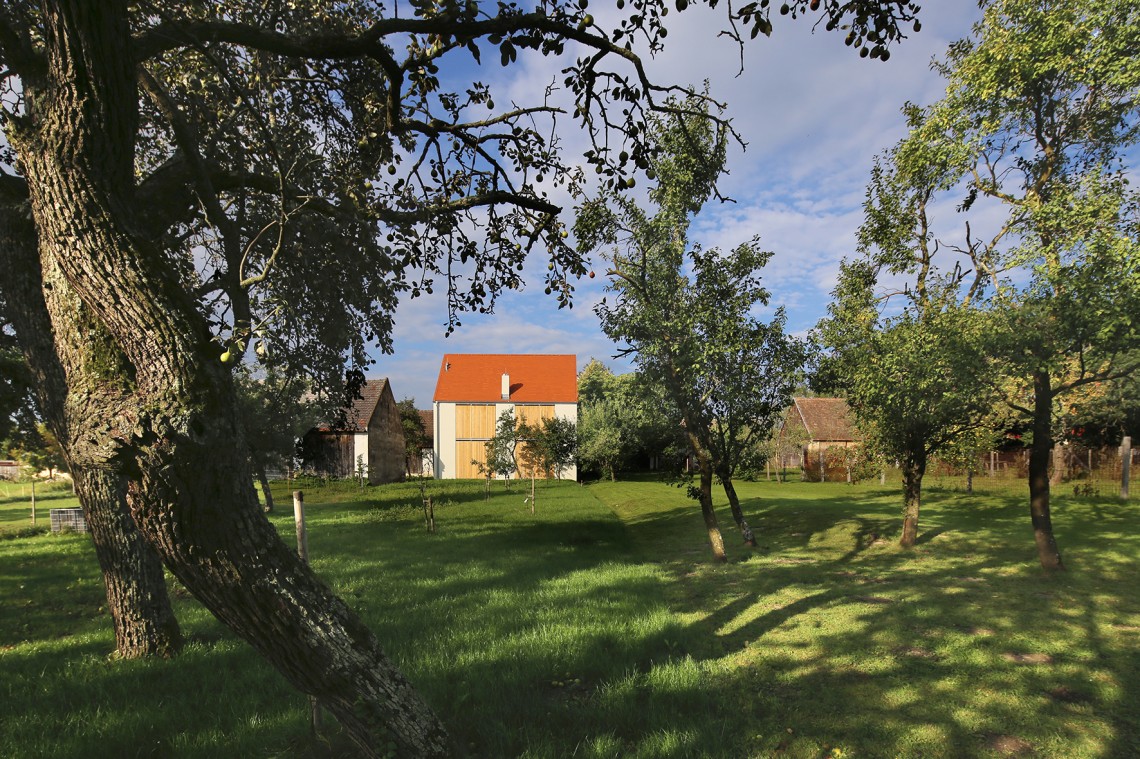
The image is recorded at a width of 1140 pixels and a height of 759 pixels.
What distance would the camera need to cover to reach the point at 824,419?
44594mm

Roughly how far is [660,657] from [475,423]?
36.1 metres

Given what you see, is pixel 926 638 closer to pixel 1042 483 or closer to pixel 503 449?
pixel 1042 483

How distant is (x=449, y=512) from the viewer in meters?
21.4

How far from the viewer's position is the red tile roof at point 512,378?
41531mm

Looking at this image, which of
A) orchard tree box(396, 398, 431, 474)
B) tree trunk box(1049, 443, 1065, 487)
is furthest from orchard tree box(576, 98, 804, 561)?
orchard tree box(396, 398, 431, 474)

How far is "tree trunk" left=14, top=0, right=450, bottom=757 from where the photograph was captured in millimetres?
2566

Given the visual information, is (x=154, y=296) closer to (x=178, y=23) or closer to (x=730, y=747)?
(x=178, y=23)

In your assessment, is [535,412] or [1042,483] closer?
[1042,483]

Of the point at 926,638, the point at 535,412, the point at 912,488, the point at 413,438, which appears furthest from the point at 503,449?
the point at 926,638

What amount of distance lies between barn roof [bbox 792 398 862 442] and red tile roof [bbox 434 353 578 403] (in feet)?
61.9

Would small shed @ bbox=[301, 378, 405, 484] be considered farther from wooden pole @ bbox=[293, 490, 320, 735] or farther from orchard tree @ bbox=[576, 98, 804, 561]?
wooden pole @ bbox=[293, 490, 320, 735]

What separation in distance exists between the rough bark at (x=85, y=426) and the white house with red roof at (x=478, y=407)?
34330mm

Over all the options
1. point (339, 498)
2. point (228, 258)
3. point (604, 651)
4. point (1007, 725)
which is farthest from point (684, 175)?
point (339, 498)

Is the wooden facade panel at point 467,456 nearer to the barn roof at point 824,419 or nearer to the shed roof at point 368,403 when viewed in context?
the shed roof at point 368,403
